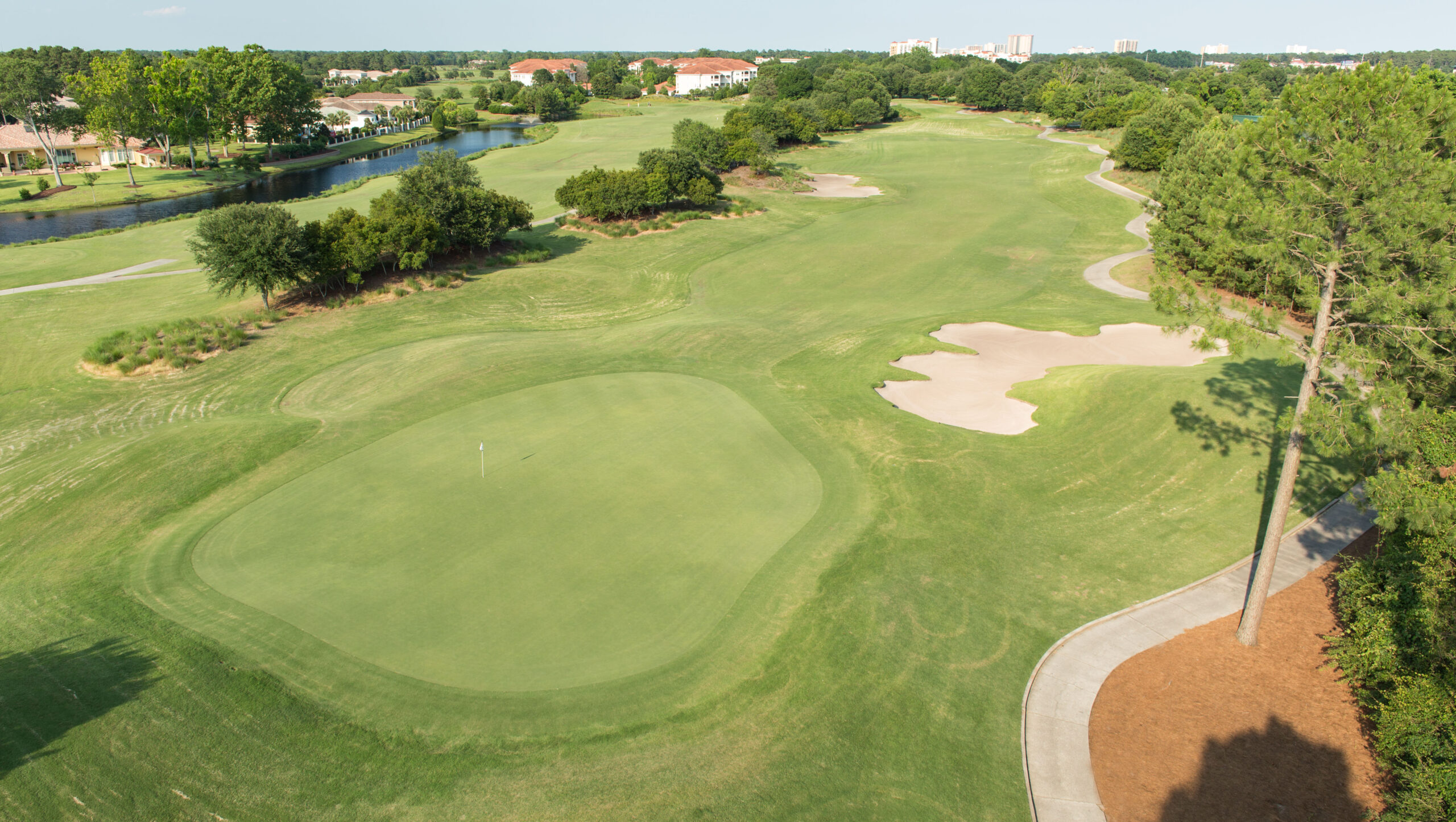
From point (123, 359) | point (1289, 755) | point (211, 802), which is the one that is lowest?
point (1289, 755)

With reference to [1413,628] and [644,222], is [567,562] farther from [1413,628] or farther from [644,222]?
[644,222]

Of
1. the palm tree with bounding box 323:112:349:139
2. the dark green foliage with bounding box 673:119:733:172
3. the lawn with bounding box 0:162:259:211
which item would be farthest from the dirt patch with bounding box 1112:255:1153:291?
the palm tree with bounding box 323:112:349:139

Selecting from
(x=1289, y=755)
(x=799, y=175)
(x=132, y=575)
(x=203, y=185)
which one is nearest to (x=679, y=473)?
(x=132, y=575)

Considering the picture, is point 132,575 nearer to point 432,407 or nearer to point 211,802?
point 211,802

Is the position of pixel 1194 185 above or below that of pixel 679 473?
above

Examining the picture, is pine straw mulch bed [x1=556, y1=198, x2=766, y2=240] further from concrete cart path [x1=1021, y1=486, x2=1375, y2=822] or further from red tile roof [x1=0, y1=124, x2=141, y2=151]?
red tile roof [x1=0, y1=124, x2=141, y2=151]

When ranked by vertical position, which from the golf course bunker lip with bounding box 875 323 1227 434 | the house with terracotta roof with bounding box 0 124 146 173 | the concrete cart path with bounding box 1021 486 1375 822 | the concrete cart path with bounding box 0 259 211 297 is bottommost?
the concrete cart path with bounding box 1021 486 1375 822

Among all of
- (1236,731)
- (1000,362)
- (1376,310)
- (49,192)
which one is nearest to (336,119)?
(49,192)

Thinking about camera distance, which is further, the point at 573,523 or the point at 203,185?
the point at 203,185
